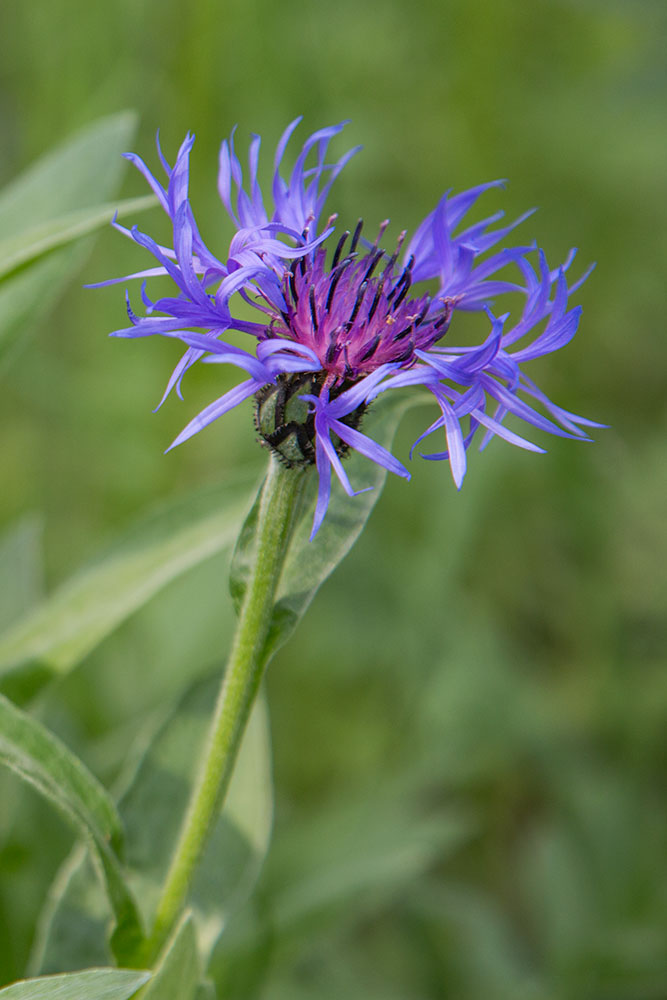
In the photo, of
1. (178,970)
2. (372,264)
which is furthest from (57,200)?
(178,970)

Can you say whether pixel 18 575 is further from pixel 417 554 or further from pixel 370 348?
pixel 417 554

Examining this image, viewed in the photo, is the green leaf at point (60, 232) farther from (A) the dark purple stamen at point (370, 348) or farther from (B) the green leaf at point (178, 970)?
(B) the green leaf at point (178, 970)

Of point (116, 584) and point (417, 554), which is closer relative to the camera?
point (116, 584)

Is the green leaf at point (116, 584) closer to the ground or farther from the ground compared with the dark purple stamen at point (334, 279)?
closer to the ground

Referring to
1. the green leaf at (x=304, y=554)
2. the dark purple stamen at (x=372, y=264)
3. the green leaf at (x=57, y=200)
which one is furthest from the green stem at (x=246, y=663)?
the green leaf at (x=57, y=200)

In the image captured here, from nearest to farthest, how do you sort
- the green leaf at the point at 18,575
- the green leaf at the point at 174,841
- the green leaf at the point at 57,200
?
the green leaf at the point at 174,841
the green leaf at the point at 57,200
the green leaf at the point at 18,575

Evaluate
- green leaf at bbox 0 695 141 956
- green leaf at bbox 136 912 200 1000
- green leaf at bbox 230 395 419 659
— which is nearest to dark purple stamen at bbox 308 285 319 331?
green leaf at bbox 230 395 419 659

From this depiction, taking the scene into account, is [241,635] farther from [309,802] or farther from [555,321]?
[309,802]

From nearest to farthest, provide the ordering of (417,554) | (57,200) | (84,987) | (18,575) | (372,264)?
(84,987), (372,264), (57,200), (18,575), (417,554)
